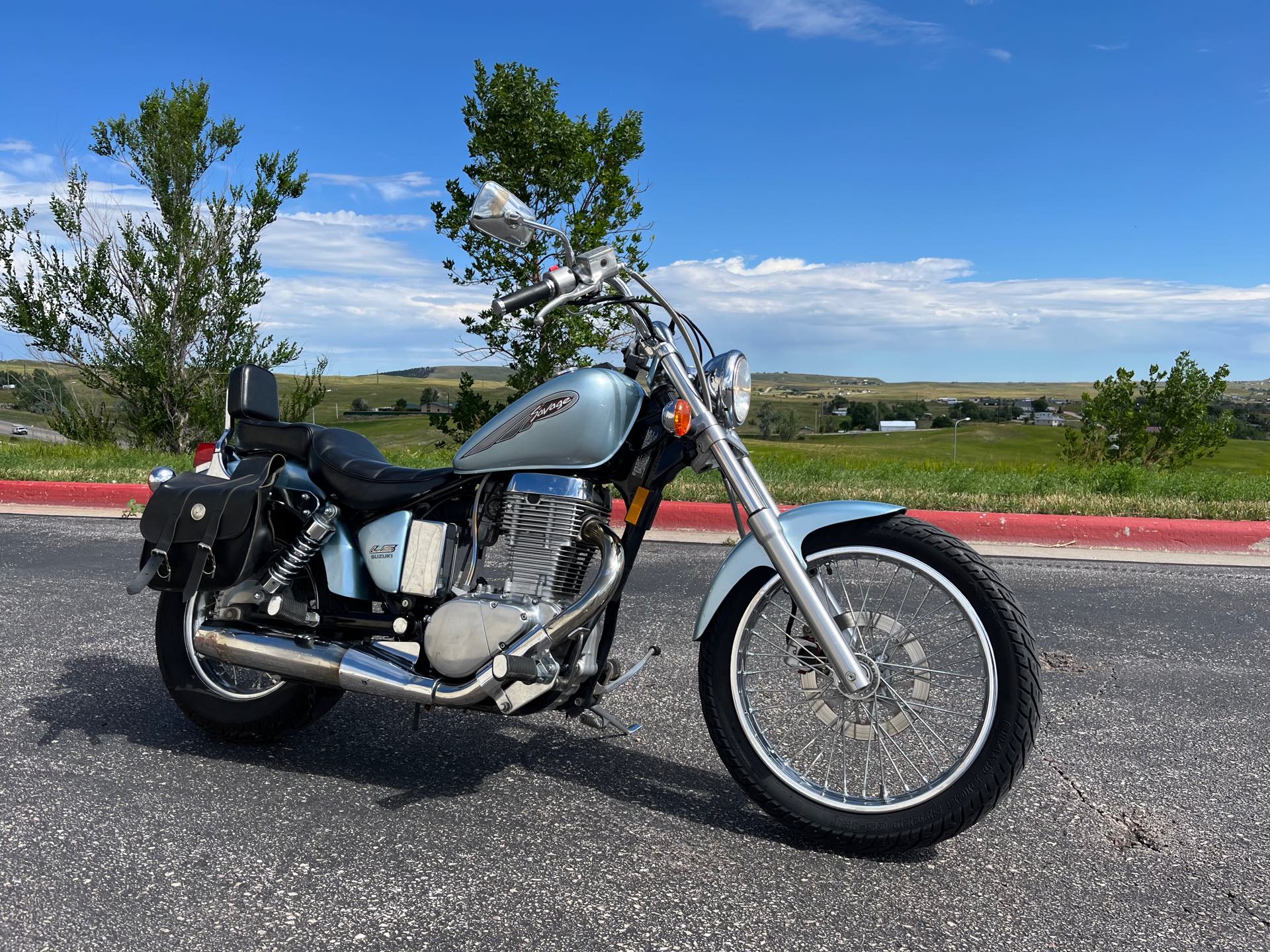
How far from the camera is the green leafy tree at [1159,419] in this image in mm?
14680

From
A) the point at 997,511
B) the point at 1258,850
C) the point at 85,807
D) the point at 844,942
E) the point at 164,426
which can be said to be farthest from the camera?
the point at 164,426

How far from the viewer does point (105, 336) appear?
596 inches

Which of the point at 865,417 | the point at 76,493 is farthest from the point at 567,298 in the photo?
the point at 865,417

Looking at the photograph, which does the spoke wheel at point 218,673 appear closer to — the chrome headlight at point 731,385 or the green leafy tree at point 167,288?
the chrome headlight at point 731,385

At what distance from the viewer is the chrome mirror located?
293 centimetres

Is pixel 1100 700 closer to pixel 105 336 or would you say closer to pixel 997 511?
pixel 997 511

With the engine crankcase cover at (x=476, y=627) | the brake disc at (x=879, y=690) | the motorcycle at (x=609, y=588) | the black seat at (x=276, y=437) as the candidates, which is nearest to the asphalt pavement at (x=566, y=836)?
the motorcycle at (x=609, y=588)

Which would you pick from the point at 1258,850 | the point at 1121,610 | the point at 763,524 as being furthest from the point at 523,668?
the point at 1121,610

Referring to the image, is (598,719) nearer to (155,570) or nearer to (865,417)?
(155,570)

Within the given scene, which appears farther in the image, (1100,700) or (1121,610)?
(1121,610)

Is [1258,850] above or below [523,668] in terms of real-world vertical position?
below

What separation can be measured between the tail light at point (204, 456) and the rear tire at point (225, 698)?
0.46 meters

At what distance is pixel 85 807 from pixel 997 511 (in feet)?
22.1

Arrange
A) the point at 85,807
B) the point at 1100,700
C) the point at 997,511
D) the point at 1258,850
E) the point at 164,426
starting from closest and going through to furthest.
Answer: the point at 1258,850, the point at 85,807, the point at 1100,700, the point at 997,511, the point at 164,426
